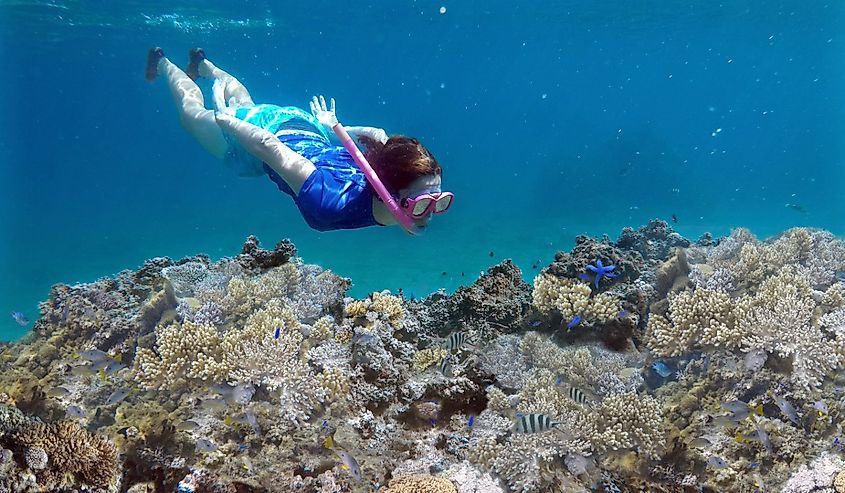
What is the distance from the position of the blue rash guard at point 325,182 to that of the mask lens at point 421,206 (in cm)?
63

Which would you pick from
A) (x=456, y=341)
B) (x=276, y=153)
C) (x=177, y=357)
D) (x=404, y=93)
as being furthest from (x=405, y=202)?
(x=404, y=93)

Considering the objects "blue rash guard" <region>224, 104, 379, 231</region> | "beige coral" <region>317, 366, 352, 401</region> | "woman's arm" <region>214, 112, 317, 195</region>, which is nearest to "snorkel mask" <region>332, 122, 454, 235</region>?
"blue rash guard" <region>224, 104, 379, 231</region>

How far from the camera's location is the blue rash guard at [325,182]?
455 centimetres

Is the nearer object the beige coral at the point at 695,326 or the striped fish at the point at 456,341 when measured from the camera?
the beige coral at the point at 695,326

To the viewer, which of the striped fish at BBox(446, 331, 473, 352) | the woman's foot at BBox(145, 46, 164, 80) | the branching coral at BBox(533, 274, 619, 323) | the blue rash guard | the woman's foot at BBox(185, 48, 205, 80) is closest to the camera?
the blue rash guard

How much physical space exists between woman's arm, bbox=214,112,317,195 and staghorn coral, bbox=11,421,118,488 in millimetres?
2659

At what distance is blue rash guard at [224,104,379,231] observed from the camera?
14.9 feet

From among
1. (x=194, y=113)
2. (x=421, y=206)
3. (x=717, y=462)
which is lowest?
(x=717, y=462)

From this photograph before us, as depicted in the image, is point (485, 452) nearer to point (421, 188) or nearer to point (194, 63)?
point (421, 188)

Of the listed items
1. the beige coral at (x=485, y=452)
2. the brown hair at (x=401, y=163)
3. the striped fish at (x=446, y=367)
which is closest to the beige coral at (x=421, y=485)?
the beige coral at (x=485, y=452)

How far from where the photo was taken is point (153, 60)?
362 inches

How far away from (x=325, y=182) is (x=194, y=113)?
138 inches

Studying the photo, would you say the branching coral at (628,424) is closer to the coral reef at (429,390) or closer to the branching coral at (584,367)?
the coral reef at (429,390)

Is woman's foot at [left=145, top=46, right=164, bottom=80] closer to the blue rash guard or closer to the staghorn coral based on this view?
the blue rash guard
